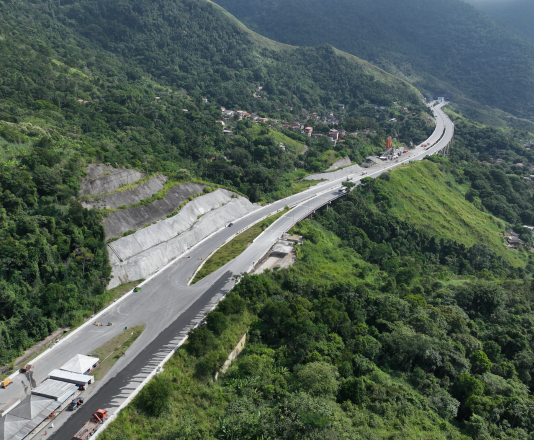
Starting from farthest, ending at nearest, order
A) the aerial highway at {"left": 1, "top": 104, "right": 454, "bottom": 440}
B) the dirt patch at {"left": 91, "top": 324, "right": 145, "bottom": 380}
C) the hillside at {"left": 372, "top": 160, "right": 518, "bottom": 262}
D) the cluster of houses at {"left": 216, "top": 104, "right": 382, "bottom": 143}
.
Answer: the cluster of houses at {"left": 216, "top": 104, "right": 382, "bottom": 143}
the hillside at {"left": 372, "top": 160, "right": 518, "bottom": 262}
the dirt patch at {"left": 91, "top": 324, "right": 145, "bottom": 380}
the aerial highway at {"left": 1, "top": 104, "right": 454, "bottom": 440}

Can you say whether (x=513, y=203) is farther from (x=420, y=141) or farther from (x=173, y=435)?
(x=173, y=435)

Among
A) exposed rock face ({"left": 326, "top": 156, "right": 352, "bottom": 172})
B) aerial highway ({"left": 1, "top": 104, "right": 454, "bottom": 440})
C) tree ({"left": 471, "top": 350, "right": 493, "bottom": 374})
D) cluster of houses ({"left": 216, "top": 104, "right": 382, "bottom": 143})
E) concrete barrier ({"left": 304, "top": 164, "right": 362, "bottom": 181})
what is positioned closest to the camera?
aerial highway ({"left": 1, "top": 104, "right": 454, "bottom": 440})

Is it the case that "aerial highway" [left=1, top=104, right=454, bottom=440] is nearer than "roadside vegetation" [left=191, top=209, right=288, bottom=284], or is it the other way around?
"aerial highway" [left=1, top=104, right=454, bottom=440]

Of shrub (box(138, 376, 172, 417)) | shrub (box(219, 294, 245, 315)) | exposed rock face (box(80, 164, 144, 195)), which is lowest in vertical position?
shrub (box(138, 376, 172, 417))

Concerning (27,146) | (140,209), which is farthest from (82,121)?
(140,209)

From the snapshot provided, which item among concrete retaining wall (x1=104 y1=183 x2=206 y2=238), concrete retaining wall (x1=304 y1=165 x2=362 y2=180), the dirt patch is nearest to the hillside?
concrete retaining wall (x1=304 y1=165 x2=362 y2=180)

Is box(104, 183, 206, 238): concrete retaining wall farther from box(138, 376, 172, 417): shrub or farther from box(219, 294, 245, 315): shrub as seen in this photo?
box(138, 376, 172, 417): shrub

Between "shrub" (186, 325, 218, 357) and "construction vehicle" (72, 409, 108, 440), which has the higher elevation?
"shrub" (186, 325, 218, 357)
